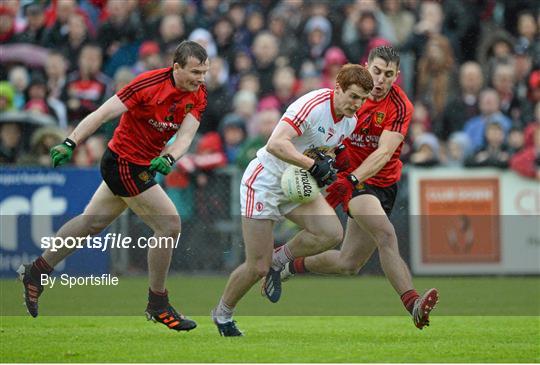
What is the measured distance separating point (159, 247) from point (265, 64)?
7293mm

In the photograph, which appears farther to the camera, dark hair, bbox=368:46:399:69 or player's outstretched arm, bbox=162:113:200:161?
dark hair, bbox=368:46:399:69

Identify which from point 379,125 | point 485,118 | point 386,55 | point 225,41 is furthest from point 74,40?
point 386,55

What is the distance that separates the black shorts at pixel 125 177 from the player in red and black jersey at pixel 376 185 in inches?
59.4

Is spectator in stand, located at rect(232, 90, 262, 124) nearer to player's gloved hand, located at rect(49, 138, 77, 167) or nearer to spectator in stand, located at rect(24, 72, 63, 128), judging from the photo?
spectator in stand, located at rect(24, 72, 63, 128)

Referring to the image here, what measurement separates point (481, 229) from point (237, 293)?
20.4 ft

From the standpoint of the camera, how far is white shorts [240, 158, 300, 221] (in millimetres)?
9555

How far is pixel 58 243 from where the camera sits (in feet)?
34.0

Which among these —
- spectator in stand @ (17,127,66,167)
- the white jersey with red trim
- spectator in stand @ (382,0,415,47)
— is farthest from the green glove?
spectator in stand @ (382,0,415,47)

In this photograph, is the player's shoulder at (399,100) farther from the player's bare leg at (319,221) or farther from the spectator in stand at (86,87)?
the spectator in stand at (86,87)

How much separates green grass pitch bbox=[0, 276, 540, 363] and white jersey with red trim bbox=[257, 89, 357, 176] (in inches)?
55.8

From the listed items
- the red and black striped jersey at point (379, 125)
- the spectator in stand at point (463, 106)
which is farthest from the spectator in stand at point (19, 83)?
the red and black striped jersey at point (379, 125)

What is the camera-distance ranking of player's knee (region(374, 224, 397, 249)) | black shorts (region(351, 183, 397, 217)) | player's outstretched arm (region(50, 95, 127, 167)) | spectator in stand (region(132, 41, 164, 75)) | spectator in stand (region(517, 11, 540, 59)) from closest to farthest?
player's outstretched arm (region(50, 95, 127, 167)) < player's knee (region(374, 224, 397, 249)) < black shorts (region(351, 183, 397, 217)) < spectator in stand (region(132, 41, 164, 75)) < spectator in stand (region(517, 11, 540, 59))

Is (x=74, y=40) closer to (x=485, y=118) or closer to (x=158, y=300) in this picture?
(x=485, y=118)

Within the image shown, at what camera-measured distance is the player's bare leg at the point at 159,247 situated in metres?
9.98
